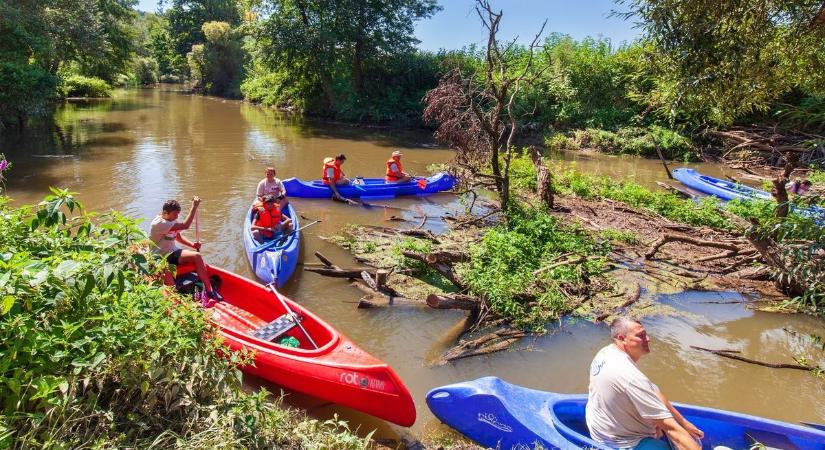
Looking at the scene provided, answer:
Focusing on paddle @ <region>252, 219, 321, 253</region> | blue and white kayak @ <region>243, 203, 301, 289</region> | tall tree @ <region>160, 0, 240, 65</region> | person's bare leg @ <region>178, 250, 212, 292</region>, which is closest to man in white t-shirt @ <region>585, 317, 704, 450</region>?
person's bare leg @ <region>178, 250, 212, 292</region>

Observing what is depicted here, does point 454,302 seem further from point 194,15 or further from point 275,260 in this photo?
point 194,15

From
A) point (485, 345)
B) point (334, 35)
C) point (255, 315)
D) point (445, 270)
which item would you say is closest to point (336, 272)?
point (255, 315)

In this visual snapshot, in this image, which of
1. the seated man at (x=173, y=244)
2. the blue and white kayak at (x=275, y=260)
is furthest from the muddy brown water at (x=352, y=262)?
the seated man at (x=173, y=244)

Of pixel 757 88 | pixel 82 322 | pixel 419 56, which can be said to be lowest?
pixel 82 322

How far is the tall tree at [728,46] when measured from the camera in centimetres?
524

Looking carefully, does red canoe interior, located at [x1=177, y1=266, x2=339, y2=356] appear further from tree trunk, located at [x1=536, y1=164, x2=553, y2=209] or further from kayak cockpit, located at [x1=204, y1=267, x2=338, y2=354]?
tree trunk, located at [x1=536, y1=164, x2=553, y2=209]

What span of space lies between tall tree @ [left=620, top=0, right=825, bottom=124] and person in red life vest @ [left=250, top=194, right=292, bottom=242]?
636cm

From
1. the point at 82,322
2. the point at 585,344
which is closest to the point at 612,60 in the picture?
the point at 585,344

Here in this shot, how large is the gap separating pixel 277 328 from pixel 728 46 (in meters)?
5.83

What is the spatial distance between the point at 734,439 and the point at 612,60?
24793 mm

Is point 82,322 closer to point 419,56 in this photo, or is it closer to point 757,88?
point 757,88

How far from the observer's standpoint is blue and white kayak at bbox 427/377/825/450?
13.6 feet

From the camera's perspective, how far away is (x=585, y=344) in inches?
263

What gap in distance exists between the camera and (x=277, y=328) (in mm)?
5969
